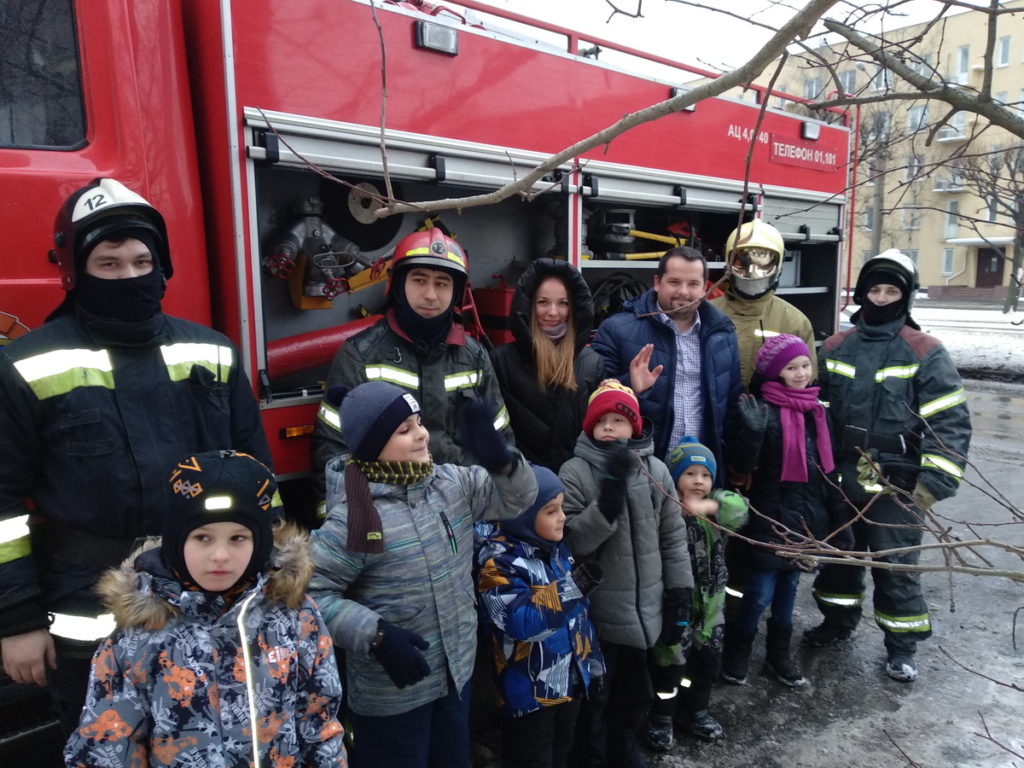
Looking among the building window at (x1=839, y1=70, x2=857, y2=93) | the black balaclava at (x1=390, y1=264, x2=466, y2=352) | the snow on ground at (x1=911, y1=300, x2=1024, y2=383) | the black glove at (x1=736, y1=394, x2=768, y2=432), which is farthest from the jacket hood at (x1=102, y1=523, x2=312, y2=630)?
the snow on ground at (x1=911, y1=300, x2=1024, y2=383)

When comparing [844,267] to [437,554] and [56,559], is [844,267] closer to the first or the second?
[437,554]

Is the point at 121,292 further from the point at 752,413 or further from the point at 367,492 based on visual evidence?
the point at 752,413

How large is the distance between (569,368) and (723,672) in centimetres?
155

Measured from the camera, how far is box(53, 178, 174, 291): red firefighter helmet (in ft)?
6.08

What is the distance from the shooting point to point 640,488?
104 inches

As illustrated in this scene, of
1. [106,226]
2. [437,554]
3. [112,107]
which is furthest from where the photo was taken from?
[112,107]

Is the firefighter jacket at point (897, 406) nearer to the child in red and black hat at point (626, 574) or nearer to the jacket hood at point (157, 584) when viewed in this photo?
the child in red and black hat at point (626, 574)

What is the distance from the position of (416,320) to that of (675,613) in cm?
135

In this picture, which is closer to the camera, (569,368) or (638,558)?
(638,558)

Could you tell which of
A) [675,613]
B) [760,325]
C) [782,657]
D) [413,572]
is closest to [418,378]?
[413,572]

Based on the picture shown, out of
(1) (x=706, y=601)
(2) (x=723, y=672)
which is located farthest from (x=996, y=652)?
(1) (x=706, y=601)

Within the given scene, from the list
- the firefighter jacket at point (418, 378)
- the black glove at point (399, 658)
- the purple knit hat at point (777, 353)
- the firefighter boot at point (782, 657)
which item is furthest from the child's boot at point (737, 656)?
the black glove at point (399, 658)

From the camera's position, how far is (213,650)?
1.54 m

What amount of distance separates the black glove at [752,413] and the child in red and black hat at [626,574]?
2.09 feet
